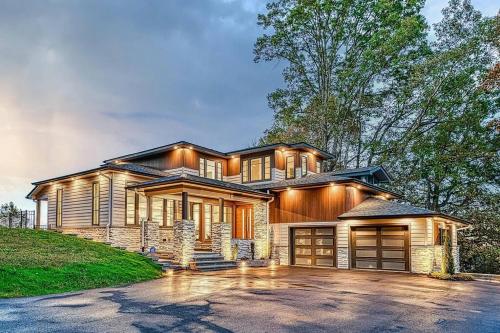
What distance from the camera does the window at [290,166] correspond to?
23984 mm

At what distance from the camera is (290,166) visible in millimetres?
24156

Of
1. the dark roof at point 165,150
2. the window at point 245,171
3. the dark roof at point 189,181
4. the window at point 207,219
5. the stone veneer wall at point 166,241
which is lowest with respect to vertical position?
the stone veneer wall at point 166,241

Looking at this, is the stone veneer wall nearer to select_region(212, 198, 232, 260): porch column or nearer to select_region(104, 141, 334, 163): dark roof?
select_region(212, 198, 232, 260): porch column

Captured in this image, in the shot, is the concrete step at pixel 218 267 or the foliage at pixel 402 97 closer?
the concrete step at pixel 218 267

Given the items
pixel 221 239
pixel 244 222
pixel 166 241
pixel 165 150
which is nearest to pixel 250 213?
pixel 244 222

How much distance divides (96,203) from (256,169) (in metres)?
9.54

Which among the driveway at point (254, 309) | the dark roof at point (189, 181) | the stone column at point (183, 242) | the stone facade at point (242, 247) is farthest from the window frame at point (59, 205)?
the driveway at point (254, 309)

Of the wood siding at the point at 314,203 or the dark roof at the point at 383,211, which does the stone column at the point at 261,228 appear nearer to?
the wood siding at the point at 314,203

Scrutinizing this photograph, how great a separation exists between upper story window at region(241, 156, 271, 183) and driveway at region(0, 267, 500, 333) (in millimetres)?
11988

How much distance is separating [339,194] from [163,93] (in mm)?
17515

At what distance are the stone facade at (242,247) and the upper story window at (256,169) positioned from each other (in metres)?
4.93

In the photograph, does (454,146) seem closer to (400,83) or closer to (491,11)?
(400,83)

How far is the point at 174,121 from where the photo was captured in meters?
35.8

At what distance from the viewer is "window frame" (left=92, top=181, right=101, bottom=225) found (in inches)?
744
